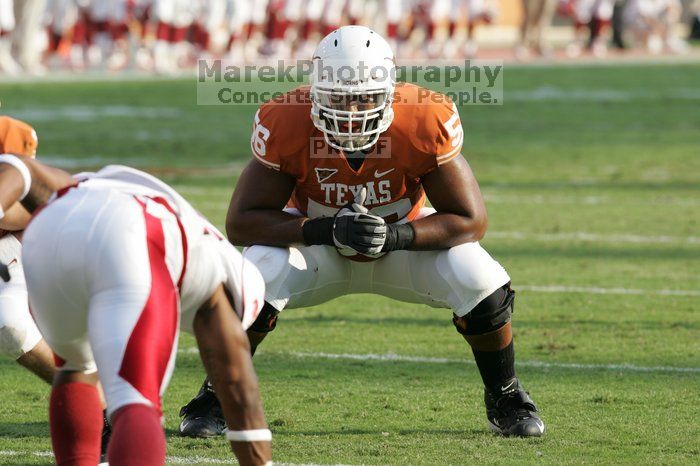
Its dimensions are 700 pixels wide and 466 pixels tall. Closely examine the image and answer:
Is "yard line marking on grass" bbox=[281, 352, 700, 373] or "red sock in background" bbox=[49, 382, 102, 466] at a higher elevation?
"red sock in background" bbox=[49, 382, 102, 466]

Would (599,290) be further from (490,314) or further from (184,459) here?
(184,459)

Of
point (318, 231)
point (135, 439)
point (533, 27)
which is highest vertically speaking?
point (135, 439)

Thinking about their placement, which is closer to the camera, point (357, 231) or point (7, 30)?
point (357, 231)

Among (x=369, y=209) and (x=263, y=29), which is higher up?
(x=369, y=209)

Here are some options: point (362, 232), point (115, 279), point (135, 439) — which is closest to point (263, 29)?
point (362, 232)

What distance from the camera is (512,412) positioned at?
4.30 metres

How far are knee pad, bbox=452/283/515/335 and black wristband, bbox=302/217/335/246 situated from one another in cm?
50

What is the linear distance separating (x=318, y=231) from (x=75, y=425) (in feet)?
4.16

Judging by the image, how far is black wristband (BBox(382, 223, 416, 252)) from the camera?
14.1 feet

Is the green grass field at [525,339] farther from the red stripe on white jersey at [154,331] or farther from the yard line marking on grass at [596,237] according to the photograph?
the red stripe on white jersey at [154,331]

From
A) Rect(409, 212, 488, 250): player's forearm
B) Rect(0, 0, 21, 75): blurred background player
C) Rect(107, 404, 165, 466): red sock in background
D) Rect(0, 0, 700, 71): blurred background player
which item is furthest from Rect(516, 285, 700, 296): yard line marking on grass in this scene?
Rect(0, 0, 21, 75): blurred background player

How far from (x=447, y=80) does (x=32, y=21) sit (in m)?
5.50

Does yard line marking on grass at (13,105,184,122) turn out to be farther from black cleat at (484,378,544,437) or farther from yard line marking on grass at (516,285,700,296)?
black cleat at (484,378,544,437)

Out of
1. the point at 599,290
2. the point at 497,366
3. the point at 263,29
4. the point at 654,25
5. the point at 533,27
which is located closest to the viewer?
the point at 497,366
